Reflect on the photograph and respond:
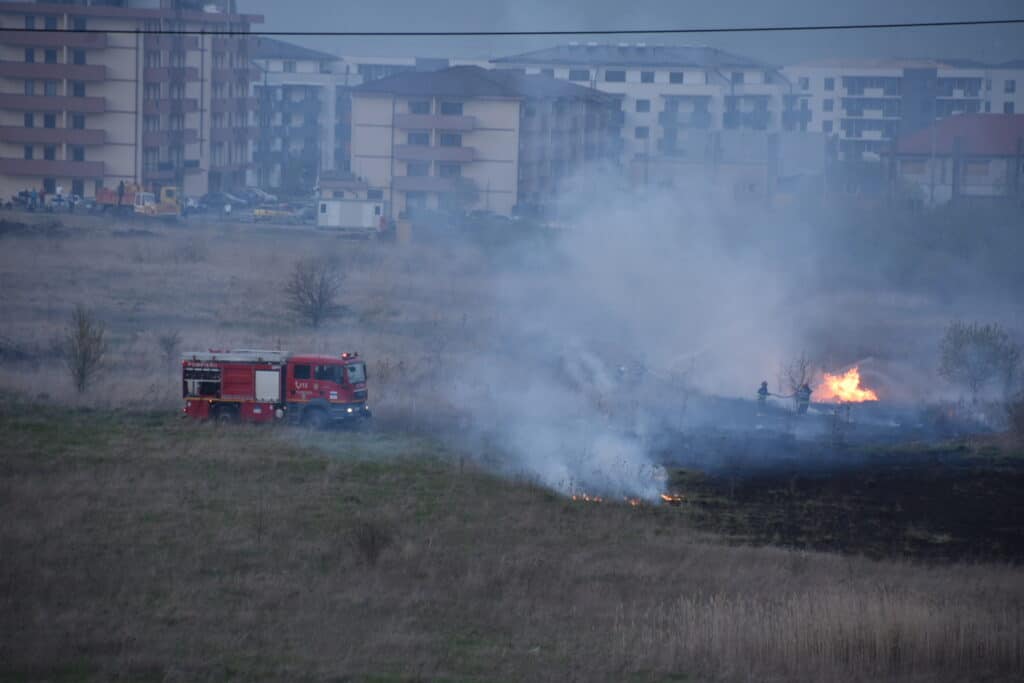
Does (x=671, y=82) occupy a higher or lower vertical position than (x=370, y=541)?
higher

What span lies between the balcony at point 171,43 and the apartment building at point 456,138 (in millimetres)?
5702

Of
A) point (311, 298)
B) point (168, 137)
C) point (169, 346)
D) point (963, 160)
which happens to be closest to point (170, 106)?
point (168, 137)

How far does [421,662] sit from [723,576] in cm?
285

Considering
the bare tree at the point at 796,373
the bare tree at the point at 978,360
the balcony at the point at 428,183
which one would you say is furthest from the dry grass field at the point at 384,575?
the balcony at the point at 428,183

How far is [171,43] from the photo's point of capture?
1405 inches

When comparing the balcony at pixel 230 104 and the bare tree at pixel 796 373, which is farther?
the balcony at pixel 230 104

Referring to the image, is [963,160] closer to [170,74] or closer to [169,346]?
[170,74]

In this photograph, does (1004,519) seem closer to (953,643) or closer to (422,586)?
A: (953,643)

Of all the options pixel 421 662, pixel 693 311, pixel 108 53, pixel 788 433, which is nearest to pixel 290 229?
pixel 108 53

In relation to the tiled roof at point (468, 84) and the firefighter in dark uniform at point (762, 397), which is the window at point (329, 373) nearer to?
the firefighter in dark uniform at point (762, 397)

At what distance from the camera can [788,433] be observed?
13.8 meters

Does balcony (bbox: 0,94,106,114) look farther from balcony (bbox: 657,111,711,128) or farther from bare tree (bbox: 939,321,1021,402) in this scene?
bare tree (bbox: 939,321,1021,402)

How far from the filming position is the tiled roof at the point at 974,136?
116ft

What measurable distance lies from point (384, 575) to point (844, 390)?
995cm
